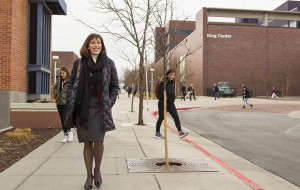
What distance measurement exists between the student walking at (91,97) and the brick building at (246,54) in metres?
50.2

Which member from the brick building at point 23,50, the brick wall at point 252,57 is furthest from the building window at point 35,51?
the brick wall at point 252,57

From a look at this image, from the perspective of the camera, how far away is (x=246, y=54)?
55406mm

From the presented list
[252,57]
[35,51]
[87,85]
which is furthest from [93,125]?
[252,57]

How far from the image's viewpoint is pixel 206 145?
30.0ft

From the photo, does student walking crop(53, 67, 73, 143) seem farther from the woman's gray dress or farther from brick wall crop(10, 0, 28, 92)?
the woman's gray dress

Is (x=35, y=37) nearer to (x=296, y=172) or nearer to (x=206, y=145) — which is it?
(x=206, y=145)

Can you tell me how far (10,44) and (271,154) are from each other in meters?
8.01

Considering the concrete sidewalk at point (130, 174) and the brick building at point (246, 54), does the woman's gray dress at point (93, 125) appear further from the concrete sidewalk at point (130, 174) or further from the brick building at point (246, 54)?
the brick building at point (246, 54)

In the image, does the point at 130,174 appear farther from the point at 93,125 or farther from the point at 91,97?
the point at 91,97

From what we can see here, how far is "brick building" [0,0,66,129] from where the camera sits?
11.7 metres

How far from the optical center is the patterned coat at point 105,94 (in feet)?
15.9

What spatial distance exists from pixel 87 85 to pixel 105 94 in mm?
247

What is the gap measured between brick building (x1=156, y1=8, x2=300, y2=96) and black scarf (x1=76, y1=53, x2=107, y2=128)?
50.2m

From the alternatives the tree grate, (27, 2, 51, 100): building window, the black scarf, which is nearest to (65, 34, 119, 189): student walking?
the black scarf
